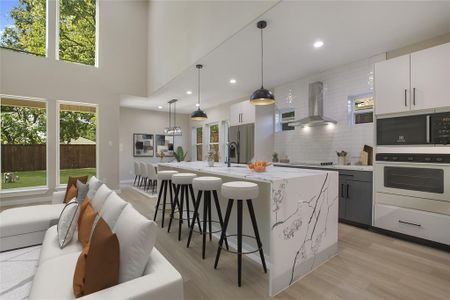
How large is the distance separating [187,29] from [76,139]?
430 centimetres

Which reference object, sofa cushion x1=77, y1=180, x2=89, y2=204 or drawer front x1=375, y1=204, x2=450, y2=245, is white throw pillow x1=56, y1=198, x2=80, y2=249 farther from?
drawer front x1=375, y1=204, x2=450, y2=245

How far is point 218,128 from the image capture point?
828cm

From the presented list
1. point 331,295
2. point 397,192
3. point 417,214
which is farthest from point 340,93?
point 331,295

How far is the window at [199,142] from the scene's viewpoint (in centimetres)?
924

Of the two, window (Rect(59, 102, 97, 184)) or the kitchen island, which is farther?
window (Rect(59, 102, 97, 184))

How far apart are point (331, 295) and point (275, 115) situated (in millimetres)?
4492

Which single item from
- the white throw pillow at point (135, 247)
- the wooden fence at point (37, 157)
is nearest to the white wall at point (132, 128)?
the wooden fence at point (37, 157)

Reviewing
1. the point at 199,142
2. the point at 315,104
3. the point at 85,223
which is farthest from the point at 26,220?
the point at 199,142

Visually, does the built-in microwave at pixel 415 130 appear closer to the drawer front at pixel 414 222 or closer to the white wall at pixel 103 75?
the drawer front at pixel 414 222

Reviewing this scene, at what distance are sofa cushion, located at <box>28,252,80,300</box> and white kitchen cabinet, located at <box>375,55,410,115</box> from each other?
4.12 m

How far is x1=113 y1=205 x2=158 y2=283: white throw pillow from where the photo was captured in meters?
1.28

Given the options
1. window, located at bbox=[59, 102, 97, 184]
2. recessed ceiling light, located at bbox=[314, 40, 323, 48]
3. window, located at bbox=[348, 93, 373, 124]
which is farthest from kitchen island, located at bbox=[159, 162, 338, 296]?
window, located at bbox=[59, 102, 97, 184]

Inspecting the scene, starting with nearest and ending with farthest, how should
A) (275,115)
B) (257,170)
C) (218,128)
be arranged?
1. (257,170)
2. (275,115)
3. (218,128)

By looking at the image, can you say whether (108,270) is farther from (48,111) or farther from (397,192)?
(48,111)
